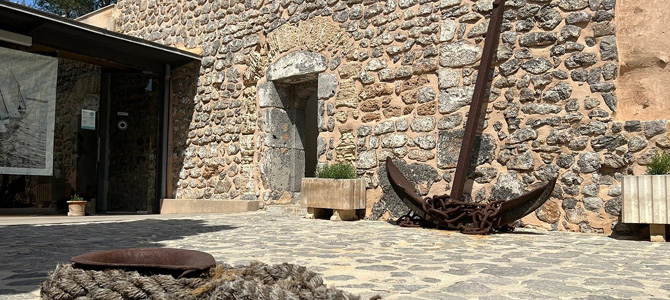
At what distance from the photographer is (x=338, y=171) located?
603cm

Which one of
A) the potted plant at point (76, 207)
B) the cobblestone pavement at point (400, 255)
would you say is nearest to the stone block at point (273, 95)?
the cobblestone pavement at point (400, 255)

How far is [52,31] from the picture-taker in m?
7.12

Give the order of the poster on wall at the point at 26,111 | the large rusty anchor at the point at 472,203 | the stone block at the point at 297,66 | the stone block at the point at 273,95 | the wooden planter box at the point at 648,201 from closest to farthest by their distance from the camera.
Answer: the wooden planter box at the point at 648,201 < the large rusty anchor at the point at 472,203 < the stone block at the point at 297,66 < the poster on wall at the point at 26,111 < the stone block at the point at 273,95

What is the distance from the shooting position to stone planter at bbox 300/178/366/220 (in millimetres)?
5902

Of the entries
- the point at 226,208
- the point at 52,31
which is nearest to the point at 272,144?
the point at 226,208

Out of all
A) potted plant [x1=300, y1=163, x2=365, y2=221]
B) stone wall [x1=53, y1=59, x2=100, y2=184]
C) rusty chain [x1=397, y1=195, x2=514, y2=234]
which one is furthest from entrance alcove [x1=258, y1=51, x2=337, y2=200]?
stone wall [x1=53, y1=59, x2=100, y2=184]

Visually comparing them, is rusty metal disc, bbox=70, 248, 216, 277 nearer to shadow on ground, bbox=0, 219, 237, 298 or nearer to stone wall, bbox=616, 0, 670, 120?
shadow on ground, bbox=0, 219, 237, 298

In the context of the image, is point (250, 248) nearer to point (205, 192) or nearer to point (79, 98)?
point (205, 192)

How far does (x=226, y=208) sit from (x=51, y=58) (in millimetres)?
3235

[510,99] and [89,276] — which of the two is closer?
[89,276]

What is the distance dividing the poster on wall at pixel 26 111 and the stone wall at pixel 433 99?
79.4 inches

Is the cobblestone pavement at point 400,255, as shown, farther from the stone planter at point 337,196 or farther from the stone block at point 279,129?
the stone block at point 279,129

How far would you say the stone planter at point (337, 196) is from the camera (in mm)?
5902

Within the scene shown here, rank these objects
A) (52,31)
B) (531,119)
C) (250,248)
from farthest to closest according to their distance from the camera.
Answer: (52,31) < (531,119) < (250,248)
